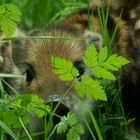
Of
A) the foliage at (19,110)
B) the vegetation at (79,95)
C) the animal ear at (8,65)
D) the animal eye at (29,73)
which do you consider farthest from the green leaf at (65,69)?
the animal ear at (8,65)

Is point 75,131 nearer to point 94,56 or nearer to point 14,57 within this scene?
point 94,56

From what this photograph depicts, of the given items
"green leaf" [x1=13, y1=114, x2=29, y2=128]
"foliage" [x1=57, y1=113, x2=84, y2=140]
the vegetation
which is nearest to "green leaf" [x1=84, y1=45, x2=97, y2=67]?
the vegetation

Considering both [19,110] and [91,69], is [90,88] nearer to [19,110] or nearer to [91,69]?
[91,69]

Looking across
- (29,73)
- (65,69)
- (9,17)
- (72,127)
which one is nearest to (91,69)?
(65,69)

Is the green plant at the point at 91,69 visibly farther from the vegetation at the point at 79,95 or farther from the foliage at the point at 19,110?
the foliage at the point at 19,110

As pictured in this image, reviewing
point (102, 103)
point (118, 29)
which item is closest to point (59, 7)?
point (118, 29)

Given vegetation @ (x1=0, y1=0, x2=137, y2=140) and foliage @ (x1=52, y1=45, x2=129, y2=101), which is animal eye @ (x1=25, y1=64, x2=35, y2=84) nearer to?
vegetation @ (x1=0, y1=0, x2=137, y2=140)
